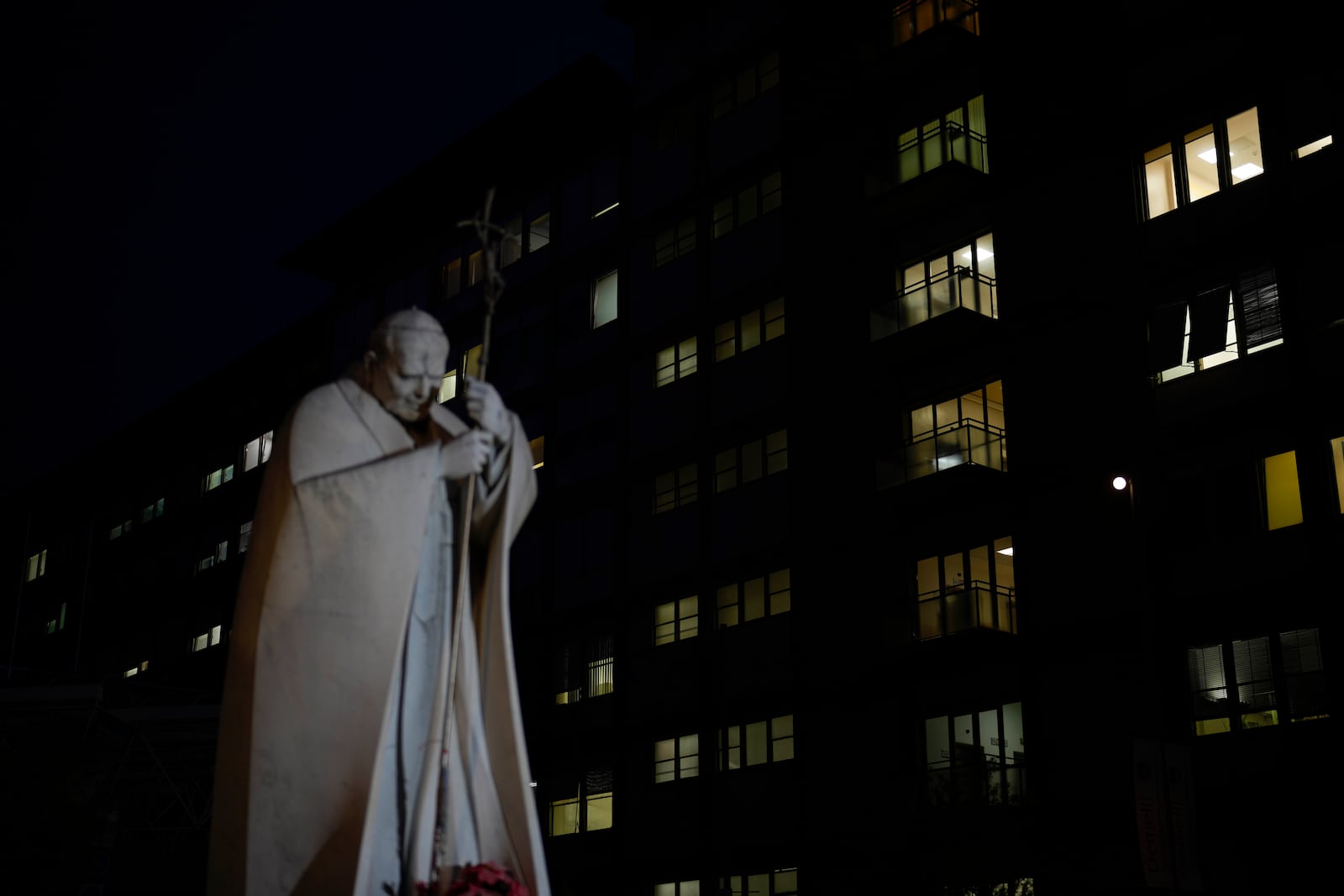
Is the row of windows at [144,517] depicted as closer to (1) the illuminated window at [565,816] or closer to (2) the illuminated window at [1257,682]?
(1) the illuminated window at [565,816]

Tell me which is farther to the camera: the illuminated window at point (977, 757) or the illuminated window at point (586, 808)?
the illuminated window at point (586, 808)

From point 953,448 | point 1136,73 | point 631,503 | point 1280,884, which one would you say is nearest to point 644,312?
point 631,503

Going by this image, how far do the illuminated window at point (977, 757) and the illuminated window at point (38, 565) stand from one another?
6129 centimetres

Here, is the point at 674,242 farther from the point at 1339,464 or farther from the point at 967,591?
the point at 1339,464

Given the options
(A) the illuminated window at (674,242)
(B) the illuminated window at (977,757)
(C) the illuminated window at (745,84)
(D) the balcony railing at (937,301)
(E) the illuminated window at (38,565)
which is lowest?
(B) the illuminated window at (977,757)

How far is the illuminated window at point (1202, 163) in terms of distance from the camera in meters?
33.5

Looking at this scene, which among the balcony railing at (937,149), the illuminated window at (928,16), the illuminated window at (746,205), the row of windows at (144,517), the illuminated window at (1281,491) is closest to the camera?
the illuminated window at (1281,491)

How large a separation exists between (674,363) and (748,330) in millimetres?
3281

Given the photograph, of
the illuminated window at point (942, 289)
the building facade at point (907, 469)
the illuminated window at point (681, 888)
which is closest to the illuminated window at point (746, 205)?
the building facade at point (907, 469)

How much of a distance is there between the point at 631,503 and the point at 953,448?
40.2ft

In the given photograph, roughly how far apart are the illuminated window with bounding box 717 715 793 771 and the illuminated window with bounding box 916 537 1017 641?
5008mm

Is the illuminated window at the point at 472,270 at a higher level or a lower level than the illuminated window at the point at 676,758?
higher

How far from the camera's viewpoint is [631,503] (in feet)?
154

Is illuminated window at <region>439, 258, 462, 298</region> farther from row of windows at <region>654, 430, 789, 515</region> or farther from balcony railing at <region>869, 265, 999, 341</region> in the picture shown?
balcony railing at <region>869, 265, 999, 341</region>
